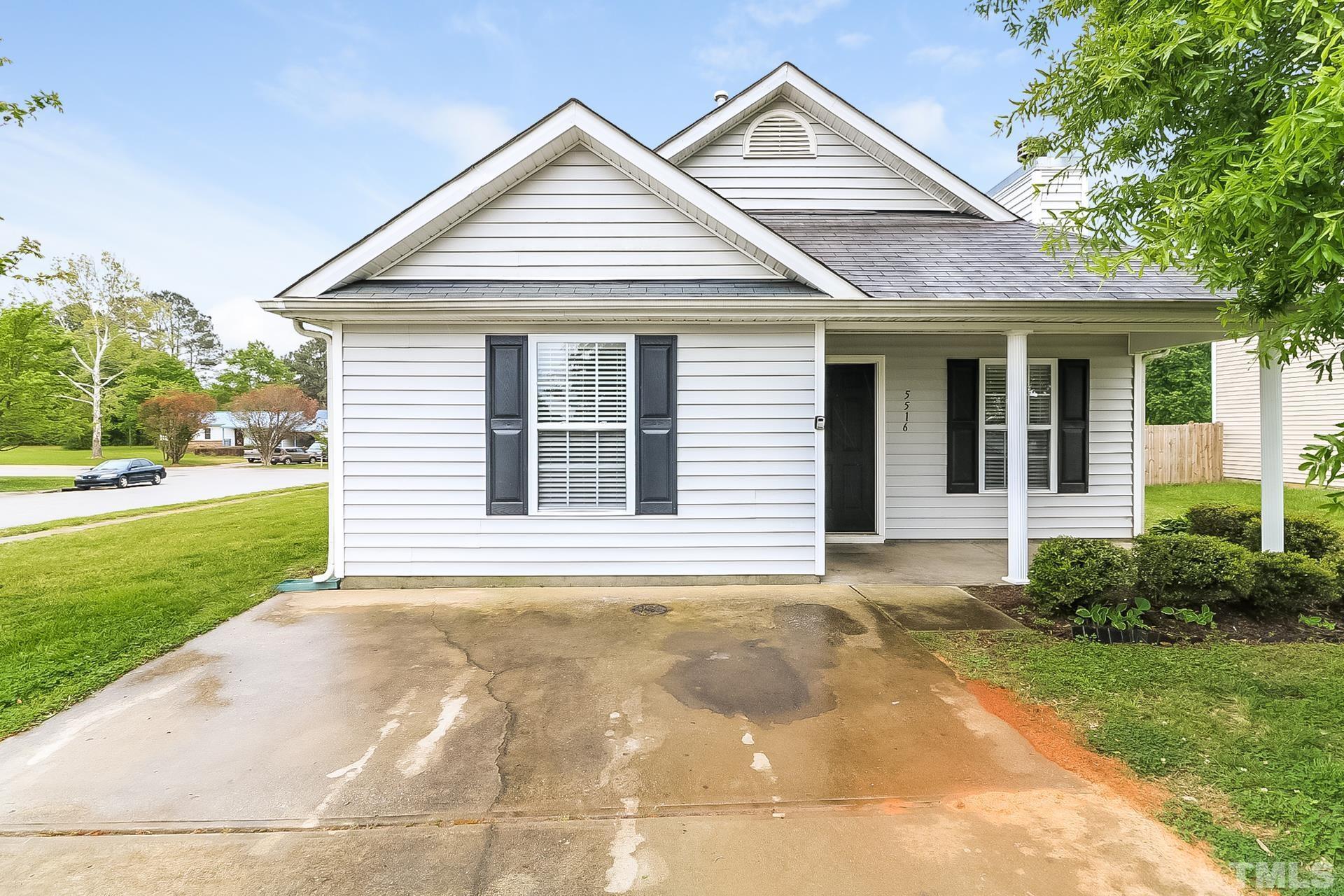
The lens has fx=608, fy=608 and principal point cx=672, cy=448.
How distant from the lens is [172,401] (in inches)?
1248

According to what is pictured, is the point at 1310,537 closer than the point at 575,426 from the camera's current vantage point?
Yes

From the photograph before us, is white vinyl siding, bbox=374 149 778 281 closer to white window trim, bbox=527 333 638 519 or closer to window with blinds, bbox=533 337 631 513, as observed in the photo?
white window trim, bbox=527 333 638 519

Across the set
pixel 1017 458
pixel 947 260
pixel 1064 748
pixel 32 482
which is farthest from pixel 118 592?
pixel 32 482

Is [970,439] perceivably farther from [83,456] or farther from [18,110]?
[83,456]

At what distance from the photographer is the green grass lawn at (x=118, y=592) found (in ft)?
12.6

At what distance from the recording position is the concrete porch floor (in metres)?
5.96

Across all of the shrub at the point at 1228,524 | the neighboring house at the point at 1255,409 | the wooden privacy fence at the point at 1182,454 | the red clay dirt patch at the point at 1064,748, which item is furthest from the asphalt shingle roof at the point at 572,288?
the wooden privacy fence at the point at 1182,454

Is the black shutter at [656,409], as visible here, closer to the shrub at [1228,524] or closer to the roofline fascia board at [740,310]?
the roofline fascia board at [740,310]

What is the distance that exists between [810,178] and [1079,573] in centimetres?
593

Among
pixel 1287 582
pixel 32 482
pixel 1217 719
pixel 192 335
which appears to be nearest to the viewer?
pixel 1217 719

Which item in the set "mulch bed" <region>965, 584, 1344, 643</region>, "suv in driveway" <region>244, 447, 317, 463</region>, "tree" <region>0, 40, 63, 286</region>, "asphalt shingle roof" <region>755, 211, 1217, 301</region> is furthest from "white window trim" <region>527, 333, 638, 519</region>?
"suv in driveway" <region>244, 447, 317, 463</region>

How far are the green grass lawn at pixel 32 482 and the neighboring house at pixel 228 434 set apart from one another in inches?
601

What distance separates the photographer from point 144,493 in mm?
18188

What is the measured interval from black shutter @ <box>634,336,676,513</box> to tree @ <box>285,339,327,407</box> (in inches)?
2331
